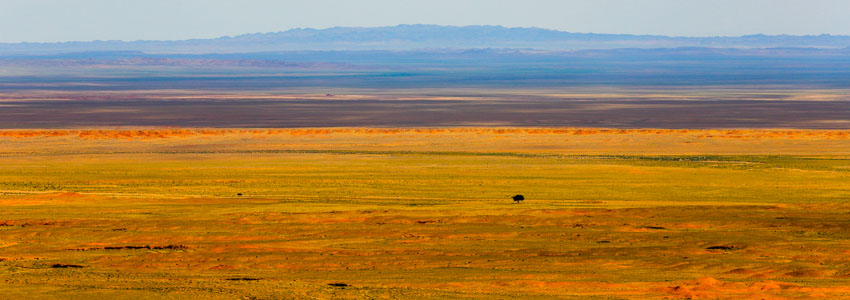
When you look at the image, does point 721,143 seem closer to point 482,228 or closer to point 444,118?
point 444,118

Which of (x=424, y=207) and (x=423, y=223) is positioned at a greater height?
(x=423, y=223)

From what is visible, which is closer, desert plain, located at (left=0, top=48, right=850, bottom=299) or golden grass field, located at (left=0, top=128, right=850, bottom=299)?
golden grass field, located at (left=0, top=128, right=850, bottom=299)

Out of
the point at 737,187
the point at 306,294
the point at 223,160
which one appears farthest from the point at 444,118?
the point at 306,294

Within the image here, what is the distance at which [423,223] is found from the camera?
1109 inches

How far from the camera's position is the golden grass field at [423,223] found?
20500mm

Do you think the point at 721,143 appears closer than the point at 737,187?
No

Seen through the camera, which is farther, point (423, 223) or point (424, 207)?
point (424, 207)

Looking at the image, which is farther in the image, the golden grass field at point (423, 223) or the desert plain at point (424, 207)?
the desert plain at point (424, 207)

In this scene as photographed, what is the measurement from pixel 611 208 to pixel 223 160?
70.7 feet

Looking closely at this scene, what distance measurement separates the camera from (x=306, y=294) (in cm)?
1936

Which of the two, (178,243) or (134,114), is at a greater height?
(178,243)

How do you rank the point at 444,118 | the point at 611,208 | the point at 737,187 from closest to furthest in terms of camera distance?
the point at 611,208 < the point at 737,187 < the point at 444,118

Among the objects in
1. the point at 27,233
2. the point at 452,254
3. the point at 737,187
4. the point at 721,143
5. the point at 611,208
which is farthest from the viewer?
the point at 721,143

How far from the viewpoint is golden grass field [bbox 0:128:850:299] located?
2050 cm
